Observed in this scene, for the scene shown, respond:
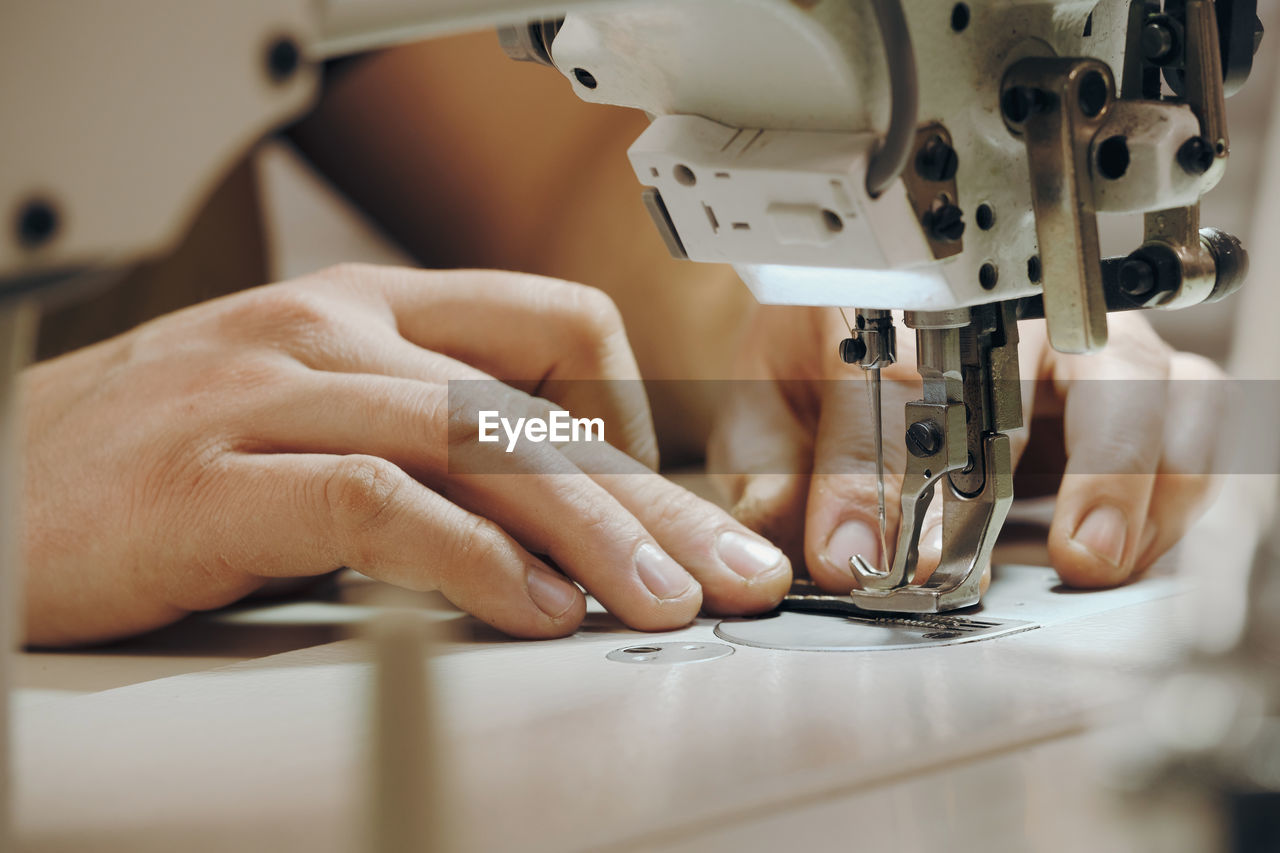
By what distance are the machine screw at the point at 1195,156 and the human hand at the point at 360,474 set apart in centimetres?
31

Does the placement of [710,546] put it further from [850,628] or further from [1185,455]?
[1185,455]

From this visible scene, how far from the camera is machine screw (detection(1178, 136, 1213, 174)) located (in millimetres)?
569

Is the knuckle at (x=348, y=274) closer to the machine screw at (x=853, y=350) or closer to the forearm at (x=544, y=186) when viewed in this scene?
the machine screw at (x=853, y=350)

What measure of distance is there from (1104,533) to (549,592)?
0.35 meters

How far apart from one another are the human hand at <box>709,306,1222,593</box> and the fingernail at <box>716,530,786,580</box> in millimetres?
67

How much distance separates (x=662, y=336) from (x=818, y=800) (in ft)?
3.90

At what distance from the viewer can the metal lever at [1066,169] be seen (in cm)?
58

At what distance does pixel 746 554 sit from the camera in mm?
732

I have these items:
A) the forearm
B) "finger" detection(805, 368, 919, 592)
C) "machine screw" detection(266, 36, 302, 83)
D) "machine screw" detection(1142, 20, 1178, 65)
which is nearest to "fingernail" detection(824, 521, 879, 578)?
"finger" detection(805, 368, 919, 592)

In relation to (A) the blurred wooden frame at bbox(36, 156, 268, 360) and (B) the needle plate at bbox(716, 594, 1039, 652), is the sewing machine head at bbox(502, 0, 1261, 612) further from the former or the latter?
(A) the blurred wooden frame at bbox(36, 156, 268, 360)

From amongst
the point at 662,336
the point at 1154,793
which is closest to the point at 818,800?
the point at 1154,793

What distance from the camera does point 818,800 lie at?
427 mm

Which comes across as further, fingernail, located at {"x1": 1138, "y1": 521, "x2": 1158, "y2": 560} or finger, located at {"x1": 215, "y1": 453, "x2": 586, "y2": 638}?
fingernail, located at {"x1": 1138, "y1": 521, "x2": 1158, "y2": 560}

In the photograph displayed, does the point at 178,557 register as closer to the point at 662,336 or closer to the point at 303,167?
the point at 662,336
